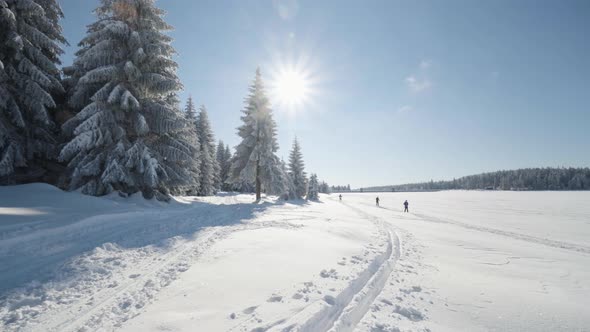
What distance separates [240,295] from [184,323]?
1062 mm

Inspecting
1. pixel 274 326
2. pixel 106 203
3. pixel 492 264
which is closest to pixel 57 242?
pixel 106 203

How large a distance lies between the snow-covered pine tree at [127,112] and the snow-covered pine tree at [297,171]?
30.1 metres

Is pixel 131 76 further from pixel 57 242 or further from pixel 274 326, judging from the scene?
pixel 274 326

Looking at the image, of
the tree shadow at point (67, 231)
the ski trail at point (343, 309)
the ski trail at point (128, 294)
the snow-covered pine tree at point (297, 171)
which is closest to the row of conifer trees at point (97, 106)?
the tree shadow at point (67, 231)

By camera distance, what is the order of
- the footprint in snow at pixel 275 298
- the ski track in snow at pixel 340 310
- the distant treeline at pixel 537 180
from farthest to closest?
the distant treeline at pixel 537 180, the footprint in snow at pixel 275 298, the ski track in snow at pixel 340 310

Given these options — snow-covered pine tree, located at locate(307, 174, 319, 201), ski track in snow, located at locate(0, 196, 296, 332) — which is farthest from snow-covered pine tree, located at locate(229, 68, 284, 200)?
snow-covered pine tree, located at locate(307, 174, 319, 201)

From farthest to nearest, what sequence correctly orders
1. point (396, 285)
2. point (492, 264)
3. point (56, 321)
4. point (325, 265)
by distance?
1. point (492, 264)
2. point (325, 265)
3. point (396, 285)
4. point (56, 321)

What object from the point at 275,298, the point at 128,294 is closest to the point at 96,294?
the point at 128,294

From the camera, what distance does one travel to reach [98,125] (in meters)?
12.3

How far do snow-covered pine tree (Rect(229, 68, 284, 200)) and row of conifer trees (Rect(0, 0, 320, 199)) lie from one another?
32.7 feet

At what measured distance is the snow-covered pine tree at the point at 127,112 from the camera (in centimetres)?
1220

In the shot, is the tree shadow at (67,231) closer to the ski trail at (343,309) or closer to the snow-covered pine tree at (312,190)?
the ski trail at (343,309)

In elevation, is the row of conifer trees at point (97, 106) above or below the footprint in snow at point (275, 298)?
above

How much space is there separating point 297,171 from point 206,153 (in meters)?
17.1
